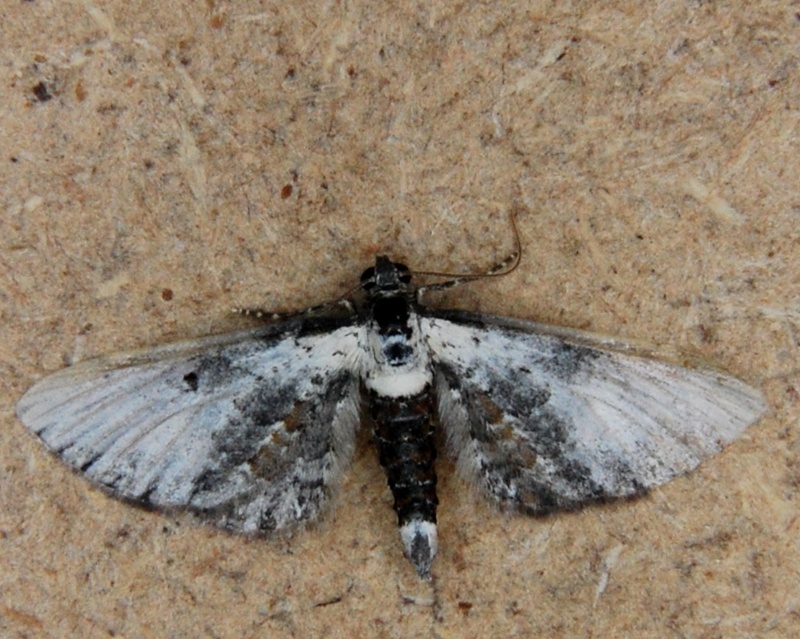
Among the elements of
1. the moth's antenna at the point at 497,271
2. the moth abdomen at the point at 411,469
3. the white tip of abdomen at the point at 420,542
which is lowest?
the white tip of abdomen at the point at 420,542

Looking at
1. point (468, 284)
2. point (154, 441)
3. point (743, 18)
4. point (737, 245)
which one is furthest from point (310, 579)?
point (743, 18)

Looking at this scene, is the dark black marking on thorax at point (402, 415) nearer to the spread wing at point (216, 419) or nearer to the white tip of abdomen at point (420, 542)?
the white tip of abdomen at point (420, 542)

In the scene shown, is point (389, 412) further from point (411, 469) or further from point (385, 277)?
point (385, 277)

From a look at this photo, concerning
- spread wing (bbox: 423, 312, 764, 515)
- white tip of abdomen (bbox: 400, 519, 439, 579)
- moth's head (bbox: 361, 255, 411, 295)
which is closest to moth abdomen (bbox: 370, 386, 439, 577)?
white tip of abdomen (bbox: 400, 519, 439, 579)

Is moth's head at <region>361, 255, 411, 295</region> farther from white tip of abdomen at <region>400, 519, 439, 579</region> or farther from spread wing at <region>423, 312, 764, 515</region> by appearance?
white tip of abdomen at <region>400, 519, 439, 579</region>

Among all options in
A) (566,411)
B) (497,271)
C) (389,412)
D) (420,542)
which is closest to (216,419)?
(389,412)

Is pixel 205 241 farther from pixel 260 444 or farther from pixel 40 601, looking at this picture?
pixel 40 601

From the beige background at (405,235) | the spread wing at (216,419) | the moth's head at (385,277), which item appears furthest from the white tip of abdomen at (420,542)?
the moth's head at (385,277)

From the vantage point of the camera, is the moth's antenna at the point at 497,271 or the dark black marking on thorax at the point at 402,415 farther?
the moth's antenna at the point at 497,271
